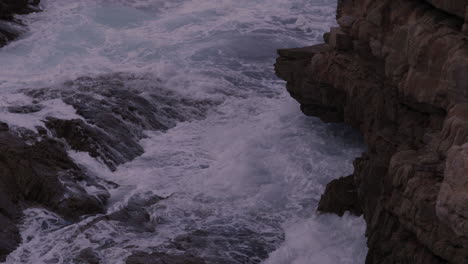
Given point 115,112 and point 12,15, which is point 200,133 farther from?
Result: point 12,15

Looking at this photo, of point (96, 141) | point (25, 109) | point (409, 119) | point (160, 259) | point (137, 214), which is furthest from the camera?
point (25, 109)

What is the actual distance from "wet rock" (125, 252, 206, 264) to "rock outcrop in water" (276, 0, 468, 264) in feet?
8.41

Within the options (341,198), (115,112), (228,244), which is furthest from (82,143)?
(341,198)

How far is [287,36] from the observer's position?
22.1 m

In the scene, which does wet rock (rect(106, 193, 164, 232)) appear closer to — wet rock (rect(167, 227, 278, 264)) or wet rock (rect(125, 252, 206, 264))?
wet rock (rect(167, 227, 278, 264))

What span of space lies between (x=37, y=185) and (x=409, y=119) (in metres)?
5.98

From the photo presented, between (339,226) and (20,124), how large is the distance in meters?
6.27

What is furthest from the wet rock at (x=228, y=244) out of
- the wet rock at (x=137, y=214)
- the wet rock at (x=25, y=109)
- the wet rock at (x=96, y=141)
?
the wet rock at (x=25, y=109)

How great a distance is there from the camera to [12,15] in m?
22.7

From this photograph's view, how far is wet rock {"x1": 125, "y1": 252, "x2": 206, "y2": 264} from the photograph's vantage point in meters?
10.8

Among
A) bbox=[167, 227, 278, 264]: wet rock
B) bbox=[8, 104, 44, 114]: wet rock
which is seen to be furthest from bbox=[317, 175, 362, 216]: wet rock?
bbox=[8, 104, 44, 114]: wet rock

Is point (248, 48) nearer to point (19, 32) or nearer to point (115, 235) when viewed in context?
point (19, 32)

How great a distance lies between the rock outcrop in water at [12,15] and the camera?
68.5 feet

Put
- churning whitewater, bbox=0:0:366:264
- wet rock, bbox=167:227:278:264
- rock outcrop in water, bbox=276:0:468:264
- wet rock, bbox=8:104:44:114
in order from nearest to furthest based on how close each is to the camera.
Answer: rock outcrop in water, bbox=276:0:468:264, wet rock, bbox=167:227:278:264, churning whitewater, bbox=0:0:366:264, wet rock, bbox=8:104:44:114
